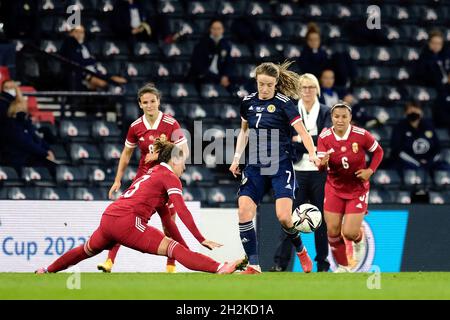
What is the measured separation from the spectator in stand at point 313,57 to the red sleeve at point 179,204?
23.2ft

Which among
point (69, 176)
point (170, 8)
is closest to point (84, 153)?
point (69, 176)

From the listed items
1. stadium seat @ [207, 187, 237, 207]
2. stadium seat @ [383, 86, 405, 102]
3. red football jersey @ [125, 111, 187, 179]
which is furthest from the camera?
stadium seat @ [383, 86, 405, 102]

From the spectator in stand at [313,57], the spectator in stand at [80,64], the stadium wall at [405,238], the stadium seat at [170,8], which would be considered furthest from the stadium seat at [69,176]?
the stadium seat at [170,8]

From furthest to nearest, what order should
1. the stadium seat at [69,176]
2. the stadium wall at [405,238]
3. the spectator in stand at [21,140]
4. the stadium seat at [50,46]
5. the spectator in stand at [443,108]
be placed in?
the spectator in stand at [443,108]
the stadium seat at [50,46]
the stadium seat at [69,176]
the spectator in stand at [21,140]
the stadium wall at [405,238]

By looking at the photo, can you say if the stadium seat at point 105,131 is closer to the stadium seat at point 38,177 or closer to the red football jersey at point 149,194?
the stadium seat at point 38,177

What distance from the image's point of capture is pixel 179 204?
33.6ft

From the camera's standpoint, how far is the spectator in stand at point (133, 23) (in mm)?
17609

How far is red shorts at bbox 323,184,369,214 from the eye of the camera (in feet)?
39.1

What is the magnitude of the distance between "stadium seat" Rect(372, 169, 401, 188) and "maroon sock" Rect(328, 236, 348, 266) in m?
4.81

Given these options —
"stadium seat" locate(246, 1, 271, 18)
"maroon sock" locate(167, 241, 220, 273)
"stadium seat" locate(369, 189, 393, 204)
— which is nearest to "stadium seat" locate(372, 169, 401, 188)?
"stadium seat" locate(369, 189, 393, 204)

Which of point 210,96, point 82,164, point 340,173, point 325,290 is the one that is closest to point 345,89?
point 210,96

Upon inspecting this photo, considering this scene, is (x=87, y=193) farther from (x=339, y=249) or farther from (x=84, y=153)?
(x=339, y=249)

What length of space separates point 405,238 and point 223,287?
5.34m

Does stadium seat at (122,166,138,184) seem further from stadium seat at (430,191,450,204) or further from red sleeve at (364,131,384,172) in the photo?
red sleeve at (364,131,384,172)
